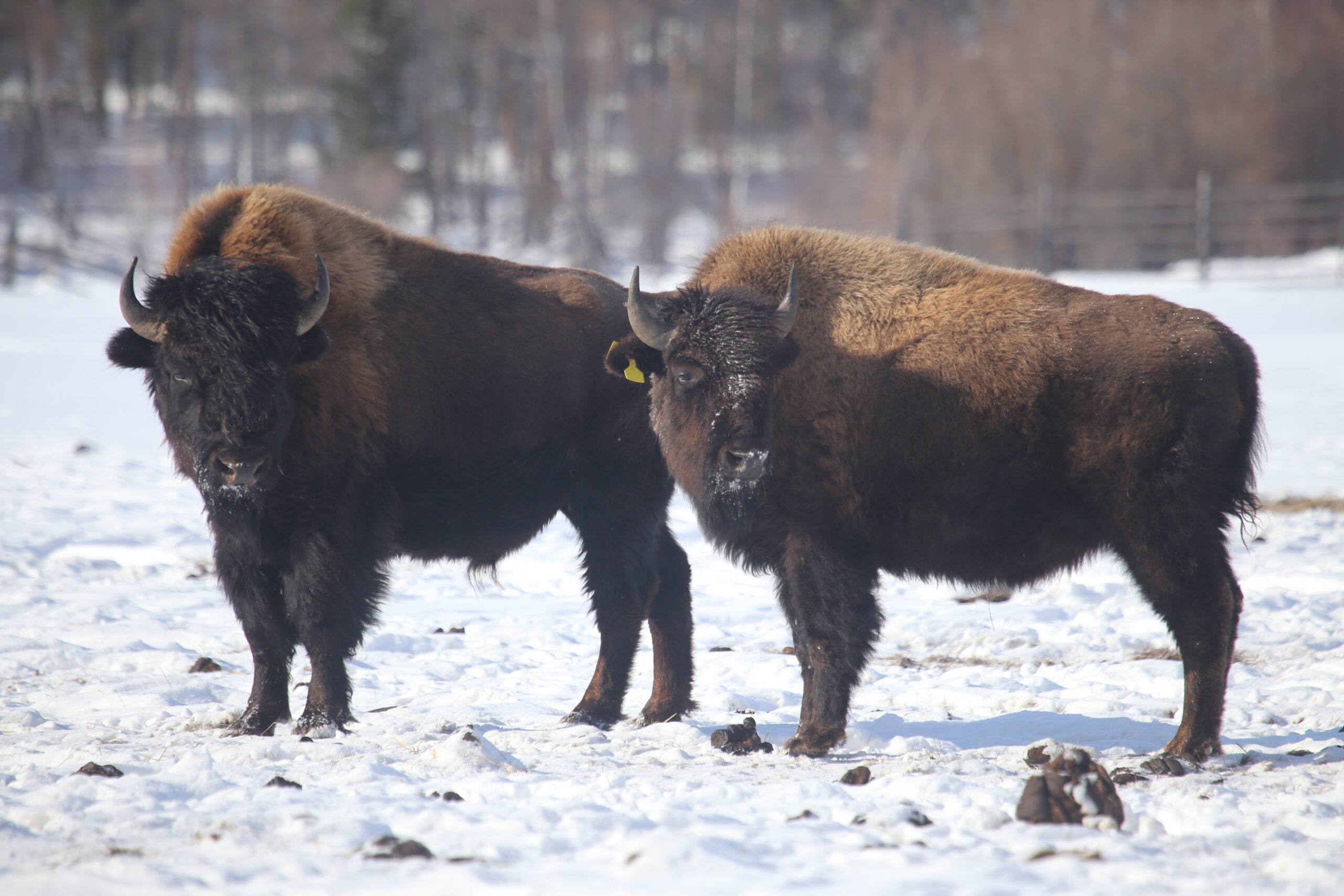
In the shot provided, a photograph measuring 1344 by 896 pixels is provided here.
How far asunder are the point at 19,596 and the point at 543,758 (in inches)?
175

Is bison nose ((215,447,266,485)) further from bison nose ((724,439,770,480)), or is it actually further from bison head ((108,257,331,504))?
bison nose ((724,439,770,480))

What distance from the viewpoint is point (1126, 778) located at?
13.2ft

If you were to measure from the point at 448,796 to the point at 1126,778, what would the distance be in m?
2.39

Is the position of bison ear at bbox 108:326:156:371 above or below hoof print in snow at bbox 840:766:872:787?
above

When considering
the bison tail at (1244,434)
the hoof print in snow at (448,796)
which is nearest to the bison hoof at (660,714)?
the hoof print in snow at (448,796)

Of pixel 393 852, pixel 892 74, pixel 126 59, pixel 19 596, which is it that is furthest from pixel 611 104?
pixel 393 852

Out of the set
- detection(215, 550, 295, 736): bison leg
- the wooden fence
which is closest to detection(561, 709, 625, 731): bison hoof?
detection(215, 550, 295, 736): bison leg

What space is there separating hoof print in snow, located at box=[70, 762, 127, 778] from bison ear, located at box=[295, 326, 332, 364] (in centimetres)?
179

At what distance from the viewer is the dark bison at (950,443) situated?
14.8 ft

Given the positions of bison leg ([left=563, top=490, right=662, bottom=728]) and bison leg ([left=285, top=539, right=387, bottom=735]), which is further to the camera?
bison leg ([left=563, top=490, right=662, bottom=728])

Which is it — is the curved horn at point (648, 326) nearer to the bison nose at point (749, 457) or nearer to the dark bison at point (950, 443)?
the dark bison at point (950, 443)

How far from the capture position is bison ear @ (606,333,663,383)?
5031mm

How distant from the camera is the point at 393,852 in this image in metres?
3.15

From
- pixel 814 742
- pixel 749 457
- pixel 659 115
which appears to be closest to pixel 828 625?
pixel 814 742
